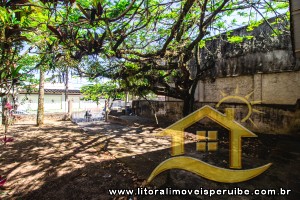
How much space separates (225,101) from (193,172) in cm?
687

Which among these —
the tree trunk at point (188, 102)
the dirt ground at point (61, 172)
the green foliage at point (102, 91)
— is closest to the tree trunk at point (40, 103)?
the green foliage at point (102, 91)

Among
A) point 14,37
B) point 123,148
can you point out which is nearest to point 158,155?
point 123,148

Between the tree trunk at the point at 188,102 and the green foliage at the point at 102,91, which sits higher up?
the green foliage at the point at 102,91

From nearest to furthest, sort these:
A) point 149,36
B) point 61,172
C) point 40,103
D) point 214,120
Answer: point 61,172
point 149,36
point 214,120
point 40,103

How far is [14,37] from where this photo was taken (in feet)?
6.23

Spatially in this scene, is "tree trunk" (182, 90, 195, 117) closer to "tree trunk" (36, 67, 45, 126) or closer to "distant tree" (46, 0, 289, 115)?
"distant tree" (46, 0, 289, 115)

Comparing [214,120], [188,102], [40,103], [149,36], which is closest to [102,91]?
[149,36]

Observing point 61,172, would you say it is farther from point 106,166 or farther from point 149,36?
point 149,36

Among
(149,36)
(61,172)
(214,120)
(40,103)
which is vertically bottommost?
(61,172)

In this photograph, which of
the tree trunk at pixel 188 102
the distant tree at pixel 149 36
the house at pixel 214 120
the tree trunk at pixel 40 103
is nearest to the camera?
the distant tree at pixel 149 36

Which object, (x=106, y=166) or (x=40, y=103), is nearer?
(x=106, y=166)

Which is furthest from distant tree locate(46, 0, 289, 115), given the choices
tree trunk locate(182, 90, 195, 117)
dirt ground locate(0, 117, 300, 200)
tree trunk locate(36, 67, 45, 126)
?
tree trunk locate(36, 67, 45, 126)

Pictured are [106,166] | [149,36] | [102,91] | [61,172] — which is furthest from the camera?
[102,91]

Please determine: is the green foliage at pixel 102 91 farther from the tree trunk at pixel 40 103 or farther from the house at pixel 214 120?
the tree trunk at pixel 40 103
